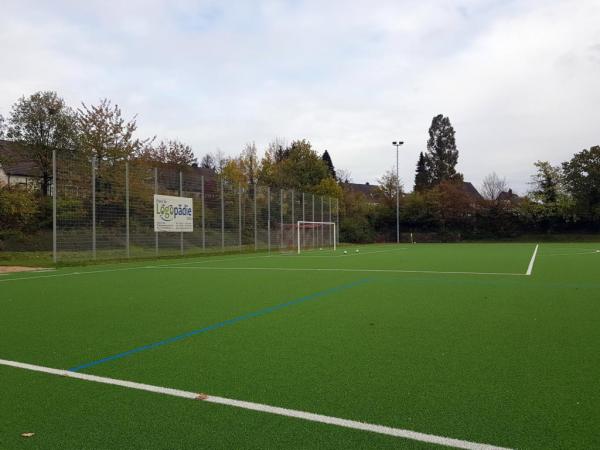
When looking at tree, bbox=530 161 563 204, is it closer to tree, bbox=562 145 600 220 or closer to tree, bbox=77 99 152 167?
tree, bbox=562 145 600 220

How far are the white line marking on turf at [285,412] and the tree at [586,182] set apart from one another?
4654 centimetres

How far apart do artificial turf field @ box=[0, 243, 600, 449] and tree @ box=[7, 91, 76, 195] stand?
101ft

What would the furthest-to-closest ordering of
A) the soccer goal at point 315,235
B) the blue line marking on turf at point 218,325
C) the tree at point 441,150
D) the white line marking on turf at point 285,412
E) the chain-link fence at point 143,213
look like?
the tree at point 441,150 → the soccer goal at point 315,235 → the chain-link fence at point 143,213 → the blue line marking on turf at point 218,325 → the white line marking on turf at point 285,412

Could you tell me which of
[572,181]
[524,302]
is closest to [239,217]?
[524,302]

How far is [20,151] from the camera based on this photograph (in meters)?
34.9

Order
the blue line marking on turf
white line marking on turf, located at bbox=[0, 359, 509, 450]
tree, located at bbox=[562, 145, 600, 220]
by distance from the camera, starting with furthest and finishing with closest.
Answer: tree, located at bbox=[562, 145, 600, 220] → the blue line marking on turf → white line marking on turf, located at bbox=[0, 359, 509, 450]

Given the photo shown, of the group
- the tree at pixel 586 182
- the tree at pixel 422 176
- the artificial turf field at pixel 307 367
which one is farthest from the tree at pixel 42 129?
the tree at pixel 422 176

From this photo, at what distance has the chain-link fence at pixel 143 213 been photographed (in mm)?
16969

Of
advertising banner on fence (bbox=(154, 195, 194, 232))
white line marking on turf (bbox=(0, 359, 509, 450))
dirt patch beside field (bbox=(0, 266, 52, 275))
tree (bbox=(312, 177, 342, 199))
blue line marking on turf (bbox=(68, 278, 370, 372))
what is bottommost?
white line marking on turf (bbox=(0, 359, 509, 450))

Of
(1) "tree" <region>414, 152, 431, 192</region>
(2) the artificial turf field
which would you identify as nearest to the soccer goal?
(2) the artificial turf field

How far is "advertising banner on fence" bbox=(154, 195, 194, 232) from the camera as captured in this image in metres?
20.3

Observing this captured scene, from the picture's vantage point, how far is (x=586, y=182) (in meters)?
43.7

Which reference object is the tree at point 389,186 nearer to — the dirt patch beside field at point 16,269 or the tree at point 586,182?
the tree at point 586,182

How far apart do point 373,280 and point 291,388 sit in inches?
287
